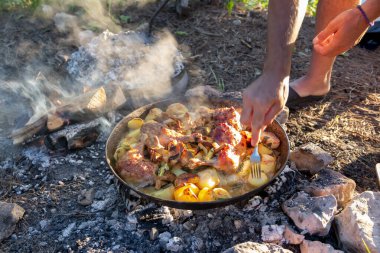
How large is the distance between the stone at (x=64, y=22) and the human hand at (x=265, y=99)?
3.68m

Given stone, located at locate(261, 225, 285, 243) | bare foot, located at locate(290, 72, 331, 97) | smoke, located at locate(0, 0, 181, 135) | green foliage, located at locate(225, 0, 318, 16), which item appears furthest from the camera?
green foliage, located at locate(225, 0, 318, 16)

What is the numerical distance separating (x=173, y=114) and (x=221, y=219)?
0.97 metres

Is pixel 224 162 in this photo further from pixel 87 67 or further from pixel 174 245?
pixel 87 67

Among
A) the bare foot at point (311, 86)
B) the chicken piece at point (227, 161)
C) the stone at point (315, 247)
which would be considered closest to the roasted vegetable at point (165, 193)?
the chicken piece at point (227, 161)

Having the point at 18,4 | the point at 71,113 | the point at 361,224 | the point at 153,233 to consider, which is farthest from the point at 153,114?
the point at 18,4

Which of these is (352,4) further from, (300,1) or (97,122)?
(97,122)

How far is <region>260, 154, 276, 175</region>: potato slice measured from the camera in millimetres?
2682

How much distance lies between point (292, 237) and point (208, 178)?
69 centimetres

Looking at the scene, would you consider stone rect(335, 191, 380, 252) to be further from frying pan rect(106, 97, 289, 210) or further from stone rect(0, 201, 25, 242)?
stone rect(0, 201, 25, 242)

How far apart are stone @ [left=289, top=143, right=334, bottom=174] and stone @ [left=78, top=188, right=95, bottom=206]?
165cm

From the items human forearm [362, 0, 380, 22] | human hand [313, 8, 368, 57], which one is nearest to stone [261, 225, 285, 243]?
human hand [313, 8, 368, 57]

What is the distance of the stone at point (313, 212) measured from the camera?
8.34ft

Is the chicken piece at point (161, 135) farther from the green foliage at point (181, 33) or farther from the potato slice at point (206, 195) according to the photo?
the green foliage at point (181, 33)

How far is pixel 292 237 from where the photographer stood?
254cm
